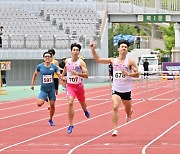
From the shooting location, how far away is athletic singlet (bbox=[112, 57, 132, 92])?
49.3ft

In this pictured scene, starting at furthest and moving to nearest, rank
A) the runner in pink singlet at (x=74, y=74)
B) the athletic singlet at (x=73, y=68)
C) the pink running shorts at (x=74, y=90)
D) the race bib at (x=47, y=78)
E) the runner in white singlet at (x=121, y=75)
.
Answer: the race bib at (x=47, y=78) → the pink running shorts at (x=74, y=90) → the athletic singlet at (x=73, y=68) → the runner in pink singlet at (x=74, y=74) → the runner in white singlet at (x=121, y=75)

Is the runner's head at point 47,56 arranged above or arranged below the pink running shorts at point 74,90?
above

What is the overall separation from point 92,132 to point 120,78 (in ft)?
6.09

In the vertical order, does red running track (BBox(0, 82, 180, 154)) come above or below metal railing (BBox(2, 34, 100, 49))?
below

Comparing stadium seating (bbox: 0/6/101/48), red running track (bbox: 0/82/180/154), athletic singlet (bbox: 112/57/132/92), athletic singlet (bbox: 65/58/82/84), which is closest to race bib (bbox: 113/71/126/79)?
athletic singlet (bbox: 112/57/132/92)

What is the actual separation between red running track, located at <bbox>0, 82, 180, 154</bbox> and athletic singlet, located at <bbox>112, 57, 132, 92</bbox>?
3.20 ft

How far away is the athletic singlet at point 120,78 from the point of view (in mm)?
15023

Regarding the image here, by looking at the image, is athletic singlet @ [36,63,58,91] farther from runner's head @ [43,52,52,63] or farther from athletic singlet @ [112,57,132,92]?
athletic singlet @ [112,57,132,92]

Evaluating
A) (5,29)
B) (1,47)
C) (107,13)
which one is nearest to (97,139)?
(1,47)

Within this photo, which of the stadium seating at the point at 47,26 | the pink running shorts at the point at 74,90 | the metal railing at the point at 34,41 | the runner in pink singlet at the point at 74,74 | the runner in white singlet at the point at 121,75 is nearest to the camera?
the runner in white singlet at the point at 121,75

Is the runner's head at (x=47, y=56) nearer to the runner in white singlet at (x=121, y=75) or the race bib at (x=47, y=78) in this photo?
the race bib at (x=47, y=78)

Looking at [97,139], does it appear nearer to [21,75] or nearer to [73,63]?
[73,63]

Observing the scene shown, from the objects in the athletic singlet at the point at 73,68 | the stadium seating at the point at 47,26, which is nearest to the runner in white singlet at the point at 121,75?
the athletic singlet at the point at 73,68

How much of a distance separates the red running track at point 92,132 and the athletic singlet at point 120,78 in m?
0.98
